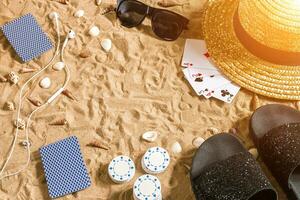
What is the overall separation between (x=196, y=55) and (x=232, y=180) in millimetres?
421

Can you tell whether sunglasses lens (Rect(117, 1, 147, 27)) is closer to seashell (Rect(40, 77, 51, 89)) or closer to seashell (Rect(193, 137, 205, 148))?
seashell (Rect(40, 77, 51, 89))

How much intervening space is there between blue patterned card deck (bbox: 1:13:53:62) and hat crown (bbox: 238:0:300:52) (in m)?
0.58

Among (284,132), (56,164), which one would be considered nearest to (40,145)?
(56,164)

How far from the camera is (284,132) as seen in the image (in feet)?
3.75

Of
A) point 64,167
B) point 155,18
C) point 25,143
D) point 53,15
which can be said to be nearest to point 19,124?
point 25,143

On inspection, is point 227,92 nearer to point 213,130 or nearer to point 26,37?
point 213,130

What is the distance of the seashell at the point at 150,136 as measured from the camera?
120 centimetres

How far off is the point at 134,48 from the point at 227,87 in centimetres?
30

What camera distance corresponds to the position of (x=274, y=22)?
1.17m

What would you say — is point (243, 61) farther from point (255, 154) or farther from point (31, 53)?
point (31, 53)

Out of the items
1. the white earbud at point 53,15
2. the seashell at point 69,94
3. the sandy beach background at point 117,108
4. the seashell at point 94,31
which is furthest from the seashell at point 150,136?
the white earbud at point 53,15

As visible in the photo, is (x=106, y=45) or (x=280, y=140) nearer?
(x=280, y=140)

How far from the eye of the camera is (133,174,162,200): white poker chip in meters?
1.08

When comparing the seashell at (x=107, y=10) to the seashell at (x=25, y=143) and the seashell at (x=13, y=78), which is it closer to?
the seashell at (x=13, y=78)
